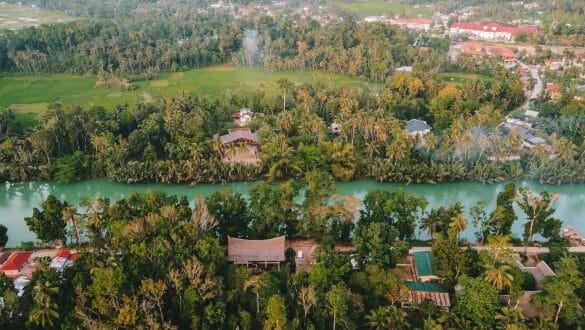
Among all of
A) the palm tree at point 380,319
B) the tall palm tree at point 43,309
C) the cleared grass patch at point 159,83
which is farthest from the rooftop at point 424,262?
the cleared grass patch at point 159,83

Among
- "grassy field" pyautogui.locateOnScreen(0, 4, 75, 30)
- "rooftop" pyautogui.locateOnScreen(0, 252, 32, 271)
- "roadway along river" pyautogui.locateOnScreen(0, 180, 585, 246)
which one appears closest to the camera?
"rooftop" pyautogui.locateOnScreen(0, 252, 32, 271)

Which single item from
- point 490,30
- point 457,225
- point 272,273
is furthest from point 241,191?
point 490,30

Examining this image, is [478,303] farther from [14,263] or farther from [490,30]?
[490,30]

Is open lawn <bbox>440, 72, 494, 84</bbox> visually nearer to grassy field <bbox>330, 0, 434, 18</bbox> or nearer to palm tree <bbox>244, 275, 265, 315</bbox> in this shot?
grassy field <bbox>330, 0, 434, 18</bbox>

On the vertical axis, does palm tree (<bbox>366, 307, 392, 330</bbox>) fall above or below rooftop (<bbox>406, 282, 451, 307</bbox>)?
above

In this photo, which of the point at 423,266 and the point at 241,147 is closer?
the point at 423,266

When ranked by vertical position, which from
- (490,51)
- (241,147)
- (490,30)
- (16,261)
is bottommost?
(16,261)

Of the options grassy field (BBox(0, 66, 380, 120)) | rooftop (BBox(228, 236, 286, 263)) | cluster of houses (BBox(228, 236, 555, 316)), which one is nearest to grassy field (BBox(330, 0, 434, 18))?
grassy field (BBox(0, 66, 380, 120))

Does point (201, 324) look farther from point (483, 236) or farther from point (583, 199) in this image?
point (583, 199)
